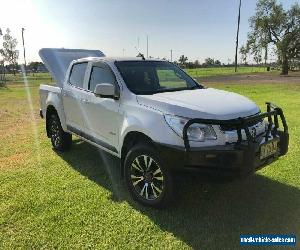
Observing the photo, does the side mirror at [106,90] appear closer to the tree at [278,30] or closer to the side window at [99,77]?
the side window at [99,77]

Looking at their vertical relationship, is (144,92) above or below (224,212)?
above

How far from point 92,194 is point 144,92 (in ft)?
5.49

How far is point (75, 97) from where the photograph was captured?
21.4ft

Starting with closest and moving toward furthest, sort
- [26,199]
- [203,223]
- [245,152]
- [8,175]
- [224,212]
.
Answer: [245,152] < [203,223] < [224,212] < [26,199] < [8,175]

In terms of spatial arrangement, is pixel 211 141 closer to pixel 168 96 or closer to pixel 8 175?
pixel 168 96

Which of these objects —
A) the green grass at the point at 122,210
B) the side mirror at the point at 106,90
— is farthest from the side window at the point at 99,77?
the green grass at the point at 122,210

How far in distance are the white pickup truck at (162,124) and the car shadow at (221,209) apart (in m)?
0.26

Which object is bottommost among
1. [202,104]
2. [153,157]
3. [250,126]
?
[153,157]

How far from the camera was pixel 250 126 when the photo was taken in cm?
455

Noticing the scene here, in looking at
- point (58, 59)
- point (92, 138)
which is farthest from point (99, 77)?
point (58, 59)

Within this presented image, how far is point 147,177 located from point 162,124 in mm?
778

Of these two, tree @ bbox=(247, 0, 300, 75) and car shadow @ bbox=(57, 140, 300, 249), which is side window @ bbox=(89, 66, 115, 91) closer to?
car shadow @ bbox=(57, 140, 300, 249)

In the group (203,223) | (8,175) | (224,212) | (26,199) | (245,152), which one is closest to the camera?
(245,152)

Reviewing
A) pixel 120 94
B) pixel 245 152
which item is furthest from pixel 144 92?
pixel 245 152
